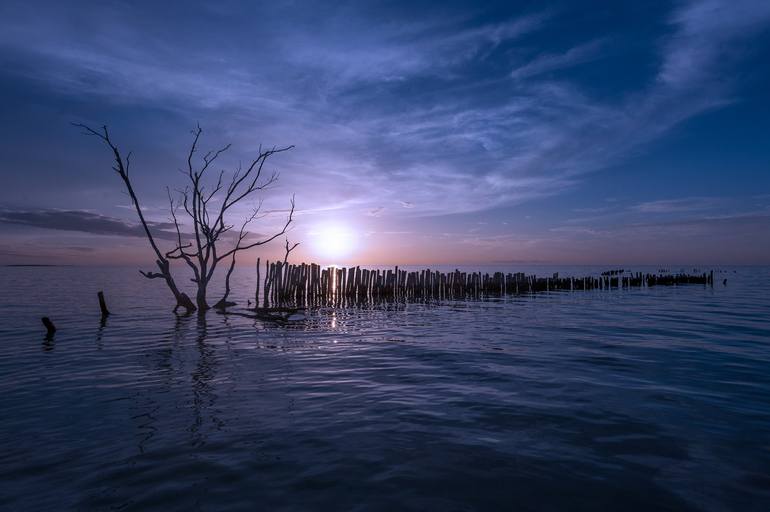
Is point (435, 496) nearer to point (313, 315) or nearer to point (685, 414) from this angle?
point (685, 414)

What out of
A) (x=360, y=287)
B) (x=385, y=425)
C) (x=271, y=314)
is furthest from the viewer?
(x=360, y=287)

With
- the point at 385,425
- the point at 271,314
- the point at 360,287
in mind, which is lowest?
the point at 385,425

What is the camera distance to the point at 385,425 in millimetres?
5711

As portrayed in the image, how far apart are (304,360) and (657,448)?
7.12m

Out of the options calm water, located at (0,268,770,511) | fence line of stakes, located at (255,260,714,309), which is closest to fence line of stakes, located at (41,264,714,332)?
fence line of stakes, located at (255,260,714,309)

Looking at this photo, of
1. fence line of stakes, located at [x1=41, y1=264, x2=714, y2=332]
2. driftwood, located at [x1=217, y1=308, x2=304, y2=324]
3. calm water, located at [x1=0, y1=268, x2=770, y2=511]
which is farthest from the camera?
fence line of stakes, located at [x1=41, y1=264, x2=714, y2=332]

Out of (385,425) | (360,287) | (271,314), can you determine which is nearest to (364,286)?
(360,287)

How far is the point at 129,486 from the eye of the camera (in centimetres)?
407

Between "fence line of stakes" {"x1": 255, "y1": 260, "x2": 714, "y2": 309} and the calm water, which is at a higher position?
"fence line of stakes" {"x1": 255, "y1": 260, "x2": 714, "y2": 309}

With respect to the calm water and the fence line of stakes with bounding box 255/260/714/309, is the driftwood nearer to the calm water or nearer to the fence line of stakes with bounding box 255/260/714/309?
the fence line of stakes with bounding box 255/260/714/309

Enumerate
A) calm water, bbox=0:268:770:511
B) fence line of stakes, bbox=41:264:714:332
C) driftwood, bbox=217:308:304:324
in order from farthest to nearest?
fence line of stakes, bbox=41:264:714:332 < driftwood, bbox=217:308:304:324 < calm water, bbox=0:268:770:511

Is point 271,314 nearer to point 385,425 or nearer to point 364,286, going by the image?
point 364,286

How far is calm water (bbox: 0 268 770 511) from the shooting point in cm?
400

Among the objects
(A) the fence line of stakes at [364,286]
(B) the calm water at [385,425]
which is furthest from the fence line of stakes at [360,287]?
(B) the calm water at [385,425]
